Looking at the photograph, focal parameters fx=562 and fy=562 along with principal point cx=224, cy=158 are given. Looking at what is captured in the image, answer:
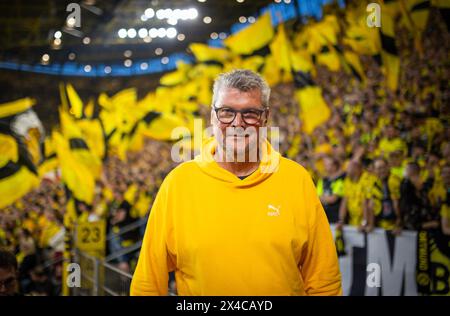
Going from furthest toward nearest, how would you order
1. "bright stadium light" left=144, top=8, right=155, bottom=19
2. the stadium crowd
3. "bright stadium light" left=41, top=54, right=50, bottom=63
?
"bright stadium light" left=41, top=54, right=50, bottom=63 < "bright stadium light" left=144, top=8, right=155, bottom=19 < the stadium crowd

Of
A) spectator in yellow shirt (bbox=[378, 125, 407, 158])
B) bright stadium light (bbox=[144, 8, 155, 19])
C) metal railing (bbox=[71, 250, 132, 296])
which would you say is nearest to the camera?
metal railing (bbox=[71, 250, 132, 296])

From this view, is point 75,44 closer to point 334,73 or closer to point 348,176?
point 334,73

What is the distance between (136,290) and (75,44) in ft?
15.1

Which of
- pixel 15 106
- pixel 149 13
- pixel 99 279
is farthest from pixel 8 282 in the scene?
pixel 15 106

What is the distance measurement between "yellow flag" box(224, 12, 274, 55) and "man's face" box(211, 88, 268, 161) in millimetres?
4335

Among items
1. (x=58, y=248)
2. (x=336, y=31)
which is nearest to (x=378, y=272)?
(x=336, y=31)

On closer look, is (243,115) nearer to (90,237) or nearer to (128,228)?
(90,237)

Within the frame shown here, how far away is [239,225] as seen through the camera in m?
1.71

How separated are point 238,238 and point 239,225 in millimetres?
39

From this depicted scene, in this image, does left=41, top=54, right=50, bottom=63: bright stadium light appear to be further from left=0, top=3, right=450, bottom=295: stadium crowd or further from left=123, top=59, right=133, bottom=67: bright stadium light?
left=0, top=3, right=450, bottom=295: stadium crowd

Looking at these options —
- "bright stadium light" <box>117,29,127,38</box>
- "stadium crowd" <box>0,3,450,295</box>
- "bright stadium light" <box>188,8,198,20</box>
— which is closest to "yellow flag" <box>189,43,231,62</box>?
"bright stadium light" <box>188,8,198,20</box>

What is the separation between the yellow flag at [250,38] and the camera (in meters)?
5.98

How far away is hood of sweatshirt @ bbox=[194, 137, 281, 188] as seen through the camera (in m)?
1.75

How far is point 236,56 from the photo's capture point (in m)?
6.15
